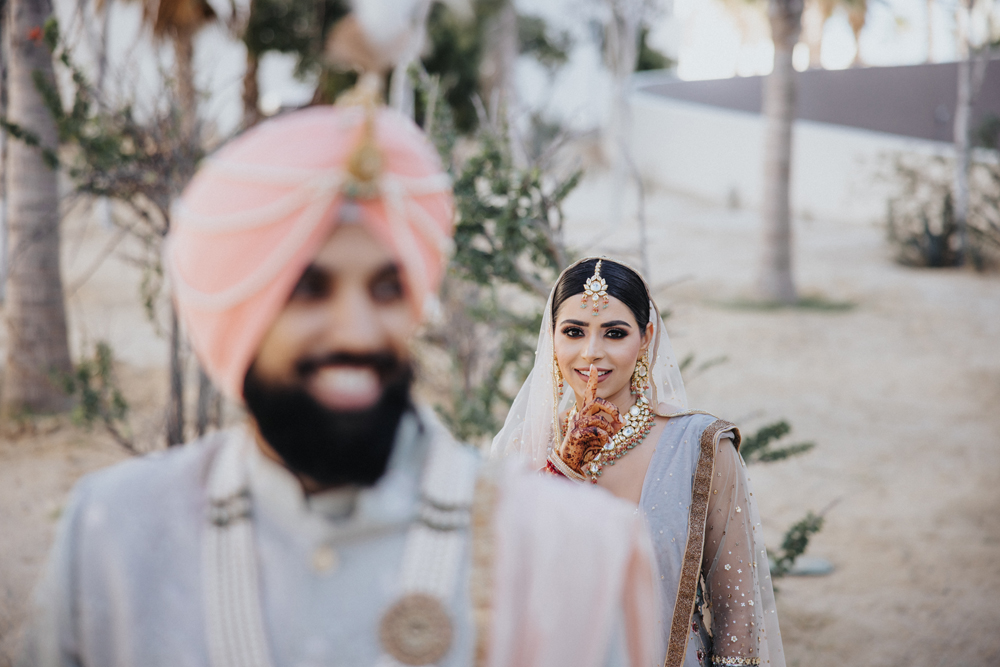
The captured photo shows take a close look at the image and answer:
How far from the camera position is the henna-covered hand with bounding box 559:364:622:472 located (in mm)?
2207

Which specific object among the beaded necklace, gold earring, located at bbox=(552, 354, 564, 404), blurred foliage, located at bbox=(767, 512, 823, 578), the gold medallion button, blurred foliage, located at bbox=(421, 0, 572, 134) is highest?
blurred foliage, located at bbox=(421, 0, 572, 134)

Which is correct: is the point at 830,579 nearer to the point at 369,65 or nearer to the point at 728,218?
the point at 369,65

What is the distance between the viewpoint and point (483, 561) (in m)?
1.02

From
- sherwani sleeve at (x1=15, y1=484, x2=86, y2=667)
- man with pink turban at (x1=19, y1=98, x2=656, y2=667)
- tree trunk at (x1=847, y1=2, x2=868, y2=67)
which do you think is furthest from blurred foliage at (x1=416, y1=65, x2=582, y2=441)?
tree trunk at (x1=847, y1=2, x2=868, y2=67)

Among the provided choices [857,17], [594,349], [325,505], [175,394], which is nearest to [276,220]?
[325,505]

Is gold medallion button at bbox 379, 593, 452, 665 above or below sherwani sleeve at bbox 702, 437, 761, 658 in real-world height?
above

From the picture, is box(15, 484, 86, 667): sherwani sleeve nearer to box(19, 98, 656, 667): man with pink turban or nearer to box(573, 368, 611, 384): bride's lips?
box(19, 98, 656, 667): man with pink turban

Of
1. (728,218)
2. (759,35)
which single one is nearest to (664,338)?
(728,218)

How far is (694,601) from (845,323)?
31.0ft

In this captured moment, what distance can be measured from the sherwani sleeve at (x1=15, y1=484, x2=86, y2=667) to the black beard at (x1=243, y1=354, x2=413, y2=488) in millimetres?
267

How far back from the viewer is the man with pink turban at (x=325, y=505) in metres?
0.94

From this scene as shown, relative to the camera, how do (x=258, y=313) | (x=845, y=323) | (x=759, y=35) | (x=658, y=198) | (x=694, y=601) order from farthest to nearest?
1. (x=759, y=35)
2. (x=658, y=198)
3. (x=845, y=323)
4. (x=694, y=601)
5. (x=258, y=313)

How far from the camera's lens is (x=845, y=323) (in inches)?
418

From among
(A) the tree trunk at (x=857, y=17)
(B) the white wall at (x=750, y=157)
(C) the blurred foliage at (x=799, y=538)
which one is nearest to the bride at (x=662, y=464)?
(C) the blurred foliage at (x=799, y=538)
